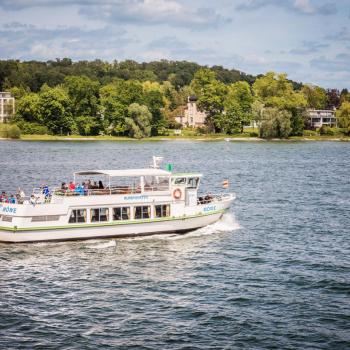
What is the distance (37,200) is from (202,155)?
10846 centimetres

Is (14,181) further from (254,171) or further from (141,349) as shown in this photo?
(141,349)

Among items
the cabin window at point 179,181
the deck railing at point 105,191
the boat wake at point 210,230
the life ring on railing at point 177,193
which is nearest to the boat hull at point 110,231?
the boat wake at point 210,230

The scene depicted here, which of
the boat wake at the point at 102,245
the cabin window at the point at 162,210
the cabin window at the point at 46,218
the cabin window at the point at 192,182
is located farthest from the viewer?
the cabin window at the point at 192,182

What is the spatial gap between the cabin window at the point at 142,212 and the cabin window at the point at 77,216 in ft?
14.9

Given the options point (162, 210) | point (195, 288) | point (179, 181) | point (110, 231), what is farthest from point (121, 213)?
point (195, 288)

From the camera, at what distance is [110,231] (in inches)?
2218

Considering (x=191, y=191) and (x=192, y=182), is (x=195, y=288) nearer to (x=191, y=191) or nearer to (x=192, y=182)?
(x=191, y=191)

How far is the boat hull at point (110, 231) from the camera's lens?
53875 mm

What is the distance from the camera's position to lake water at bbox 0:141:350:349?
35.8 m

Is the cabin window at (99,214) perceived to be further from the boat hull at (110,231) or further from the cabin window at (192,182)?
the cabin window at (192,182)

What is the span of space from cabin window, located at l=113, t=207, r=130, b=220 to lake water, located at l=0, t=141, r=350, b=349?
6.71ft

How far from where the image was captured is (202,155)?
161875 mm

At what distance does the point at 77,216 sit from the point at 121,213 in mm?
3821

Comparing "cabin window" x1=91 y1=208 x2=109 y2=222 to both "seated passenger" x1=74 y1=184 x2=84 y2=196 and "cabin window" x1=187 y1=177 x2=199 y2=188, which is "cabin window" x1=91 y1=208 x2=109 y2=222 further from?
"cabin window" x1=187 y1=177 x2=199 y2=188
